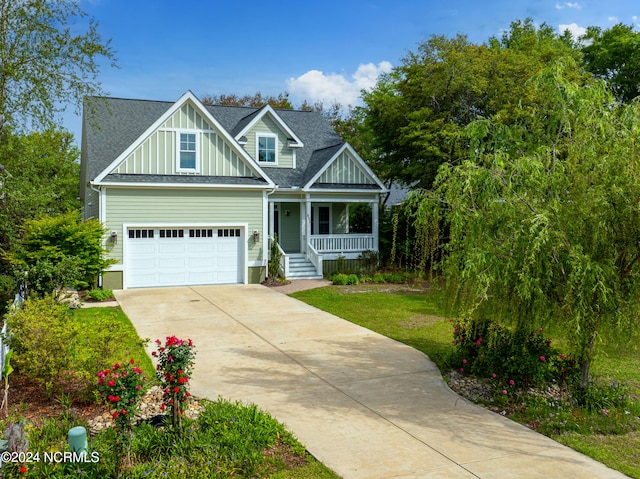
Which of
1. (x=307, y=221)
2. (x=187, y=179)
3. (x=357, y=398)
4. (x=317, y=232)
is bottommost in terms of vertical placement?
(x=357, y=398)

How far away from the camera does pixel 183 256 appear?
18.4m

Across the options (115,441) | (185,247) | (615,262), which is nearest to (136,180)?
(185,247)

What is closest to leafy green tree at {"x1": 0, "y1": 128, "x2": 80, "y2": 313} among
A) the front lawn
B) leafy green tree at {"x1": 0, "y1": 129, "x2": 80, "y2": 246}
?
leafy green tree at {"x1": 0, "y1": 129, "x2": 80, "y2": 246}

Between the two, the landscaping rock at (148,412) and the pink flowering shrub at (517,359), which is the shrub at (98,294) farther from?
the pink flowering shrub at (517,359)

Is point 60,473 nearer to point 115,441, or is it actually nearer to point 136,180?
point 115,441

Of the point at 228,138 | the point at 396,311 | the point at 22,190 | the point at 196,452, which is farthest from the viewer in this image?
the point at 228,138

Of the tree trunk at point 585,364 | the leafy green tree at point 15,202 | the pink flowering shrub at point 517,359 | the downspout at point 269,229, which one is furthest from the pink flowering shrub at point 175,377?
the downspout at point 269,229

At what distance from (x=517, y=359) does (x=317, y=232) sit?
16.2 metres

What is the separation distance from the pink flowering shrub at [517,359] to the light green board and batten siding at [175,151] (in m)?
12.7

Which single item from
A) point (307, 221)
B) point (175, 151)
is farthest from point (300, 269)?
point (175, 151)

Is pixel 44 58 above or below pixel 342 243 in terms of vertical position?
above

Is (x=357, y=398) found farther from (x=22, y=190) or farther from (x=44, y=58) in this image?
(x=44, y=58)

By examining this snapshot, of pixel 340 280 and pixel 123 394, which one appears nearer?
pixel 123 394

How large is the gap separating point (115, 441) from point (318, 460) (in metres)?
2.03
